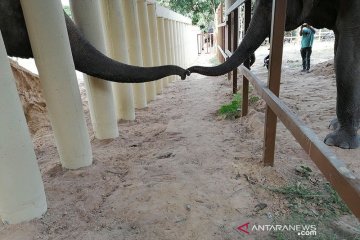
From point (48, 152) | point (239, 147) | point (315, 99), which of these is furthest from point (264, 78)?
point (48, 152)

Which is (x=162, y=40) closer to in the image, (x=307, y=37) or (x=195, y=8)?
(x=307, y=37)

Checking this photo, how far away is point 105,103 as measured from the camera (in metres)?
3.97

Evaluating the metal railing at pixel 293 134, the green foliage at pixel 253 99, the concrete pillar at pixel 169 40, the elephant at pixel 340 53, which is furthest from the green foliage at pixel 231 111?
the concrete pillar at pixel 169 40

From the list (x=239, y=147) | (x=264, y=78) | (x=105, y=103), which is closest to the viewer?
(x=239, y=147)

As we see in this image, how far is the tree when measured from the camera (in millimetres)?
27734

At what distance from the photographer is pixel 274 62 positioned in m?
2.66

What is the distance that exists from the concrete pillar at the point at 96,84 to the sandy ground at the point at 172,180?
19 centimetres

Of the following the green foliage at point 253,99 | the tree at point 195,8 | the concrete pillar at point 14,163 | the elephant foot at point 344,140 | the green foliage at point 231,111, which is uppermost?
the concrete pillar at point 14,163

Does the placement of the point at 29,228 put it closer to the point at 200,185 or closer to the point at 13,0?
the point at 200,185

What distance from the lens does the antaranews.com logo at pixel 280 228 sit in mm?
2088

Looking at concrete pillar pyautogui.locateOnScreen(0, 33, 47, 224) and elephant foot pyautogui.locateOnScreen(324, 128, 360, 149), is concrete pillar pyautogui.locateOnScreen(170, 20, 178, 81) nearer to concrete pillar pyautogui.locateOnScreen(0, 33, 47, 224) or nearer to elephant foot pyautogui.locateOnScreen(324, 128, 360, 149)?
elephant foot pyautogui.locateOnScreen(324, 128, 360, 149)

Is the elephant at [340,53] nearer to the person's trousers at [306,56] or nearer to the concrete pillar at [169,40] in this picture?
the concrete pillar at [169,40]

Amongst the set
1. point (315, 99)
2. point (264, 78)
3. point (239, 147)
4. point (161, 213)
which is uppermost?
point (161, 213)

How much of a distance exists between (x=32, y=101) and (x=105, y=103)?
2452 millimetres
